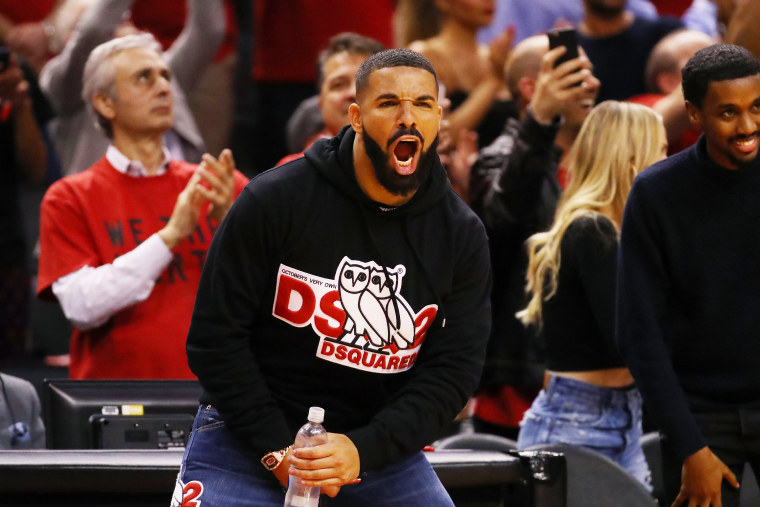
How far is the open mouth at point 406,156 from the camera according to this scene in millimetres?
2859

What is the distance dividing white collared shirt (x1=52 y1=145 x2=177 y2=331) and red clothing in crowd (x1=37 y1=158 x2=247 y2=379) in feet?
0.30

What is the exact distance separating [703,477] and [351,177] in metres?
1.30

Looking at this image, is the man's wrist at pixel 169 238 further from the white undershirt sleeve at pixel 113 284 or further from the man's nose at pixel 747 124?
the man's nose at pixel 747 124

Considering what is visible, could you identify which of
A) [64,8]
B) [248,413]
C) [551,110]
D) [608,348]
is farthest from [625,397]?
[64,8]

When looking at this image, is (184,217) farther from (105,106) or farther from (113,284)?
(105,106)

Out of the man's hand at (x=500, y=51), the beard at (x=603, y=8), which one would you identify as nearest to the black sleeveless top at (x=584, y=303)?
the man's hand at (x=500, y=51)

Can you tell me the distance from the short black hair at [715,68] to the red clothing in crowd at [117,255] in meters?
1.88

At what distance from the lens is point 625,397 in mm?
4074

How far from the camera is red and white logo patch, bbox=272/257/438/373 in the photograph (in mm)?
2869

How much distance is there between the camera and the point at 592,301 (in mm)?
3973

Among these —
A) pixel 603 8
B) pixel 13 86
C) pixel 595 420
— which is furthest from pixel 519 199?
pixel 13 86

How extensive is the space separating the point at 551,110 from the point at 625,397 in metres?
1.12

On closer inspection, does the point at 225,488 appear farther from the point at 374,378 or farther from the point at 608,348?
the point at 608,348

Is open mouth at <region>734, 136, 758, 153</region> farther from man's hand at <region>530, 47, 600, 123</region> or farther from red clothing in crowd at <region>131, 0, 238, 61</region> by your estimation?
red clothing in crowd at <region>131, 0, 238, 61</region>
